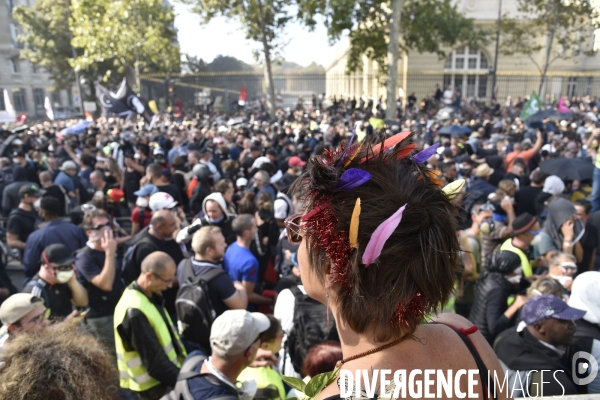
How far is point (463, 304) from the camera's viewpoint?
14.2ft

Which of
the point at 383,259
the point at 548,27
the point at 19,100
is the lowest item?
the point at 19,100

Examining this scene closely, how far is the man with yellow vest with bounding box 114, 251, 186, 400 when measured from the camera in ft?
9.66

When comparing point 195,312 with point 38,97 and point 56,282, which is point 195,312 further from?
point 38,97

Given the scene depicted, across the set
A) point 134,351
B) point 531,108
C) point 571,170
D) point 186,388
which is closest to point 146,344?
point 134,351

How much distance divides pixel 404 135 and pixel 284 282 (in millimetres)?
2639

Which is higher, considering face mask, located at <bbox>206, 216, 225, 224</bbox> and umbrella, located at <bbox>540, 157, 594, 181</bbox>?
umbrella, located at <bbox>540, 157, 594, 181</bbox>

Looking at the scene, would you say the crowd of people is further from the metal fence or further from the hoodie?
the metal fence

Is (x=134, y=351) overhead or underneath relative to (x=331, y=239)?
underneath

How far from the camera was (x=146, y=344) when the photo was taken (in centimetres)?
294

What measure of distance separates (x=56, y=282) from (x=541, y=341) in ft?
11.5

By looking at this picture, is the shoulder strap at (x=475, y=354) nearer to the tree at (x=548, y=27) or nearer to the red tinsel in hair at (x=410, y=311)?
the red tinsel in hair at (x=410, y=311)

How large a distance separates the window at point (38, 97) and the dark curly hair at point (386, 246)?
2178 inches

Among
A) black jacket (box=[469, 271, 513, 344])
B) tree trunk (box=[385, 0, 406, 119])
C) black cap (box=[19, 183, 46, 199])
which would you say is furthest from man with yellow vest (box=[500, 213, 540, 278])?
tree trunk (box=[385, 0, 406, 119])

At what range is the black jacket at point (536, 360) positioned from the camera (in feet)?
7.51
